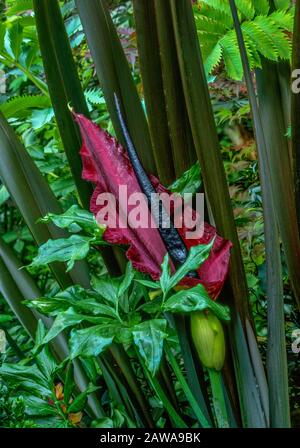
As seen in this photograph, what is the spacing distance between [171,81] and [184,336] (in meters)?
0.26

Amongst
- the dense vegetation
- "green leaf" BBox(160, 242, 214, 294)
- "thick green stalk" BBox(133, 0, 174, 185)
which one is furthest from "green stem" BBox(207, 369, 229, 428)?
"thick green stalk" BBox(133, 0, 174, 185)

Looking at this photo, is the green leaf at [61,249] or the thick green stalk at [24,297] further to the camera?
the thick green stalk at [24,297]

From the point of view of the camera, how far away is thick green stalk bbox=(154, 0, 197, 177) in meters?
0.59

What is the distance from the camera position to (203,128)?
1.90ft

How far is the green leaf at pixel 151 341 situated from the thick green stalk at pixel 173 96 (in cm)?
19

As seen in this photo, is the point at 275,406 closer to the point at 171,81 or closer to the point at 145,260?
the point at 145,260

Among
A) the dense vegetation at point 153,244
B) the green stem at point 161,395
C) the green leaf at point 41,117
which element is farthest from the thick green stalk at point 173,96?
the green leaf at point 41,117

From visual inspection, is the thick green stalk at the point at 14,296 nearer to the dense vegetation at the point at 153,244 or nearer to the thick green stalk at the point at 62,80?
the dense vegetation at the point at 153,244

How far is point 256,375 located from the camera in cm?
57

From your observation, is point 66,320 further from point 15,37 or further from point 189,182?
point 15,37

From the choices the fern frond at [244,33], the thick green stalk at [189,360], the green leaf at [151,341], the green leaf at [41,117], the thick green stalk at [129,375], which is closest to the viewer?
the green leaf at [151,341]

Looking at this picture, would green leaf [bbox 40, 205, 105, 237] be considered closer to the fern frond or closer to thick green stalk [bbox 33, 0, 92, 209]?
thick green stalk [bbox 33, 0, 92, 209]

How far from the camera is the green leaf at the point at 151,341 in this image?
18.7 inches

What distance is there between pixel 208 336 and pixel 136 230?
118 mm
